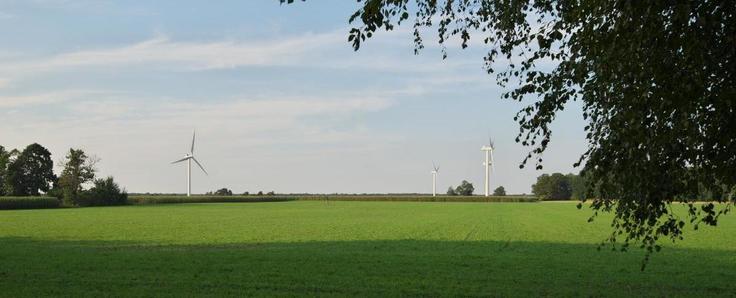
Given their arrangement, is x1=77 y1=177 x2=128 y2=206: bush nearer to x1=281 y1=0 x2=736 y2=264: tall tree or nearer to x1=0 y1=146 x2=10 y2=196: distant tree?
x1=0 y1=146 x2=10 y2=196: distant tree

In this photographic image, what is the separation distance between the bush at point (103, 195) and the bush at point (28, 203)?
671 centimetres

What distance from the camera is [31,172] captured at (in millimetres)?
→ 147125

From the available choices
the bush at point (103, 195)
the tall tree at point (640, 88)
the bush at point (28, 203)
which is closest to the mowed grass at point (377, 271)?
the tall tree at point (640, 88)

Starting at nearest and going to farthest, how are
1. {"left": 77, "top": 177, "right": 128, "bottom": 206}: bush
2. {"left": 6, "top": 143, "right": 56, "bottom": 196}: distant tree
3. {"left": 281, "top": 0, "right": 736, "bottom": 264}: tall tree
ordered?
1. {"left": 281, "top": 0, "right": 736, "bottom": 264}: tall tree
2. {"left": 77, "top": 177, "right": 128, "bottom": 206}: bush
3. {"left": 6, "top": 143, "right": 56, "bottom": 196}: distant tree

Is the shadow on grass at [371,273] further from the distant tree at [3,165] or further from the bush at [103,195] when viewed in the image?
the distant tree at [3,165]

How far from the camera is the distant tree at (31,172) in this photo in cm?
14312

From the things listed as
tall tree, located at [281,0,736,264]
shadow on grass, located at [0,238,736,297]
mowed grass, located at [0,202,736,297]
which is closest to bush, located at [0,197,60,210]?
mowed grass, located at [0,202,736,297]

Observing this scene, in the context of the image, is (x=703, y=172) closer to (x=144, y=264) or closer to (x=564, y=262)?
(x=564, y=262)

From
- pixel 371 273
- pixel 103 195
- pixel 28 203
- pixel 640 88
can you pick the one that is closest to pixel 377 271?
pixel 371 273

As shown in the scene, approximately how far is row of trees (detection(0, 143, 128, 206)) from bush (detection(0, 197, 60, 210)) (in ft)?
23.1

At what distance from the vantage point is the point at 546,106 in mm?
10180

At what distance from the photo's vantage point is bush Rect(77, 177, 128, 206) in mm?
133750

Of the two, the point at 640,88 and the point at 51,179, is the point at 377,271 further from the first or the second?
the point at 51,179

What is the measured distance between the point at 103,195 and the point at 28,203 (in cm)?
2138
